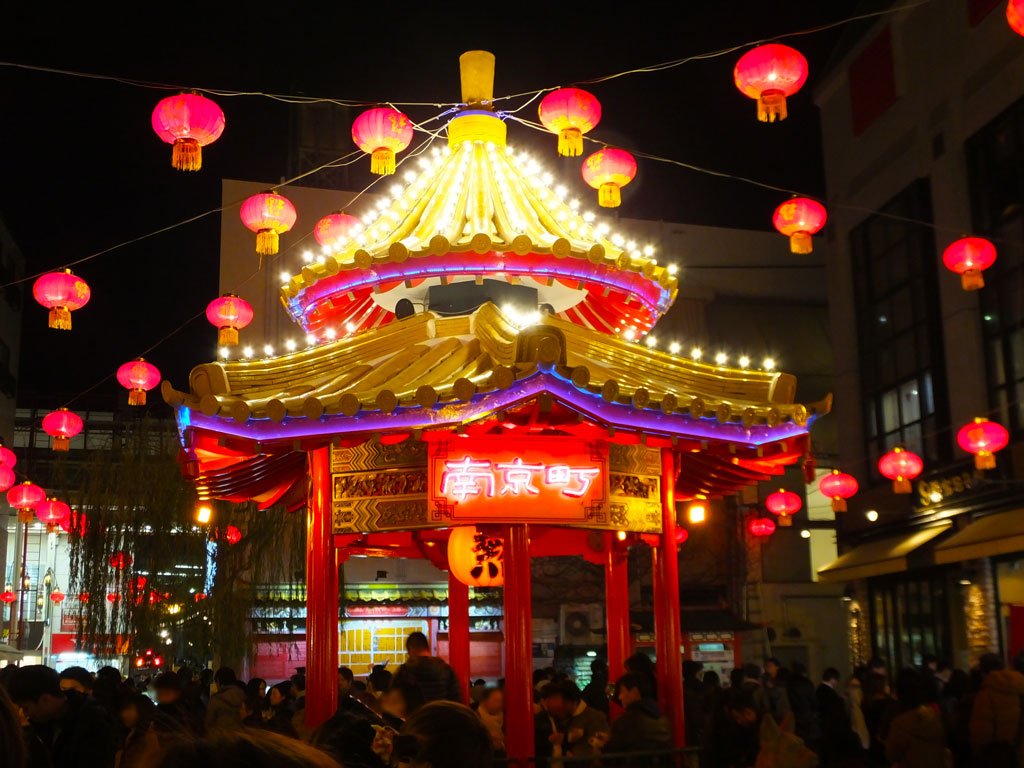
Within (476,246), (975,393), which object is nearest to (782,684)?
(476,246)

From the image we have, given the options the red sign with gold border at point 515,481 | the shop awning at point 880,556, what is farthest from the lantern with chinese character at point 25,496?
the shop awning at point 880,556

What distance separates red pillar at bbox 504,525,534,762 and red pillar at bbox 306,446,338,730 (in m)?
1.27

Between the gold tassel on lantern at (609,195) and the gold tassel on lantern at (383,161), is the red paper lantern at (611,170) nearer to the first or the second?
the gold tassel on lantern at (609,195)

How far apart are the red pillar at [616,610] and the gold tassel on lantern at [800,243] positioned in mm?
3392

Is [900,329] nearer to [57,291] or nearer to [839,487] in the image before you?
[839,487]

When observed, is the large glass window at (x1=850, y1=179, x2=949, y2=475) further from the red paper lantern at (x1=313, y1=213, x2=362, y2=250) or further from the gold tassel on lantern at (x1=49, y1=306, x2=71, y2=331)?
the gold tassel on lantern at (x1=49, y1=306, x2=71, y2=331)

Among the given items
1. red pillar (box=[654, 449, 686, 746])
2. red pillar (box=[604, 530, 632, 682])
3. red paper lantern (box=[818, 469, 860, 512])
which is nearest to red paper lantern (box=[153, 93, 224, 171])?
red pillar (box=[654, 449, 686, 746])

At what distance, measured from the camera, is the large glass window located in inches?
851

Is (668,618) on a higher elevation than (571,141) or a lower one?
lower

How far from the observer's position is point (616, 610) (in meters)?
10.0

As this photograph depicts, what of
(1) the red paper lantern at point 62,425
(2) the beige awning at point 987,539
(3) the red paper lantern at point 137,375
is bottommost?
(2) the beige awning at point 987,539

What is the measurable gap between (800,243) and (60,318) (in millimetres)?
7678

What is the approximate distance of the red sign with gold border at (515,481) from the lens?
7684mm

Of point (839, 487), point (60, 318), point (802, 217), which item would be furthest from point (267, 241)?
point (839, 487)
